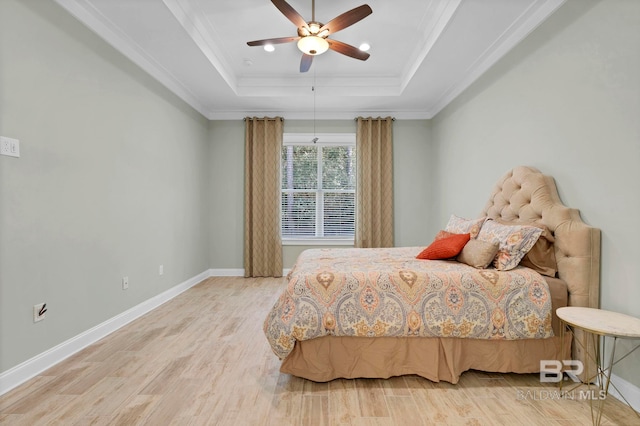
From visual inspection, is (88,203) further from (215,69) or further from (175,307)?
(215,69)

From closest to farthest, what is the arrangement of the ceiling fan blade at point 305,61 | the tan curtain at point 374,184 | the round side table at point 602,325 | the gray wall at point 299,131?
the round side table at point 602,325
the ceiling fan blade at point 305,61
the tan curtain at point 374,184
the gray wall at point 299,131

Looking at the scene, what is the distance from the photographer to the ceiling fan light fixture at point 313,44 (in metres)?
2.47

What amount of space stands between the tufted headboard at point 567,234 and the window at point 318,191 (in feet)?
9.18

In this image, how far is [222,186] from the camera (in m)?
4.82

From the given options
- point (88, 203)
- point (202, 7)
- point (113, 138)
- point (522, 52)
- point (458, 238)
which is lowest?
point (458, 238)

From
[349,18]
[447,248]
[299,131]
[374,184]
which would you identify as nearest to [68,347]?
[447,248]

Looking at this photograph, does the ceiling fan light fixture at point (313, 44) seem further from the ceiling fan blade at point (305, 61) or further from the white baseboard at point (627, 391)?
the white baseboard at point (627, 391)

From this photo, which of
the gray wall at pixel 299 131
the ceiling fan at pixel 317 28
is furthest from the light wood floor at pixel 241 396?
the ceiling fan at pixel 317 28

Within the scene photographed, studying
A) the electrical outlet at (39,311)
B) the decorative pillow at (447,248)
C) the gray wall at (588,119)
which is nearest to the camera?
the gray wall at (588,119)

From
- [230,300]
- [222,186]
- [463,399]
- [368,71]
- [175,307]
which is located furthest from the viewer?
[222,186]

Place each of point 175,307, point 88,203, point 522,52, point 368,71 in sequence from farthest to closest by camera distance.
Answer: point 368,71 → point 175,307 → point 522,52 → point 88,203

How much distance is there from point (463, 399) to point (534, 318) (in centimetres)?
68

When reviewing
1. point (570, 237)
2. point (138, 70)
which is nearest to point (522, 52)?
point (570, 237)

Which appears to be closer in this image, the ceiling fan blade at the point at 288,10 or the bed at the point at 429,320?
the bed at the point at 429,320
